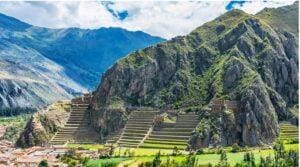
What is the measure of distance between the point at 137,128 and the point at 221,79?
20.8 m

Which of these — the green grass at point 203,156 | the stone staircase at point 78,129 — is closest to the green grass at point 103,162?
the green grass at point 203,156

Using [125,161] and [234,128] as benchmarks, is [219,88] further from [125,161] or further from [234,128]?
[125,161]

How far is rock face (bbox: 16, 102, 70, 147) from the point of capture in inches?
5089

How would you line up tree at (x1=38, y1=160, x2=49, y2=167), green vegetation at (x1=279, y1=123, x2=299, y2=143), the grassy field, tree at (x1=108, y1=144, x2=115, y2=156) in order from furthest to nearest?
1. green vegetation at (x1=279, y1=123, x2=299, y2=143)
2. tree at (x1=108, y1=144, x2=115, y2=156)
3. tree at (x1=38, y1=160, x2=49, y2=167)
4. the grassy field

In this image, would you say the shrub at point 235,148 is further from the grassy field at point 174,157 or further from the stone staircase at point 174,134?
the stone staircase at point 174,134

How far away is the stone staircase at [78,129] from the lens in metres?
129

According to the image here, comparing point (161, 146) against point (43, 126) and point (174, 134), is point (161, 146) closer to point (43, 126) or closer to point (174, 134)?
point (174, 134)

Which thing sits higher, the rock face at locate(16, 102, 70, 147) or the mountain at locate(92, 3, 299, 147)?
the mountain at locate(92, 3, 299, 147)

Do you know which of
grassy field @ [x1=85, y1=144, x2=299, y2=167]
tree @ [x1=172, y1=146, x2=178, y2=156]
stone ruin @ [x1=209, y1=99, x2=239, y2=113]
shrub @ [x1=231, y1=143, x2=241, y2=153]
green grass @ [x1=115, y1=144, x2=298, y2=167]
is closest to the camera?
green grass @ [x1=115, y1=144, x2=298, y2=167]

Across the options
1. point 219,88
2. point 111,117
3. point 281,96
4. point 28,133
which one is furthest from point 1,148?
point 281,96

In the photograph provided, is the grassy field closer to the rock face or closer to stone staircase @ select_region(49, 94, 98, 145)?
stone staircase @ select_region(49, 94, 98, 145)

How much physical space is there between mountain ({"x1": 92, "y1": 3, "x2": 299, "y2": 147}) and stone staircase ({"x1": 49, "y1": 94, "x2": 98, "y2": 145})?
2.37m

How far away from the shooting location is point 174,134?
116438 mm

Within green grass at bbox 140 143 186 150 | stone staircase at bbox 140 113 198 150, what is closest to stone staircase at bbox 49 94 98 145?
stone staircase at bbox 140 113 198 150
